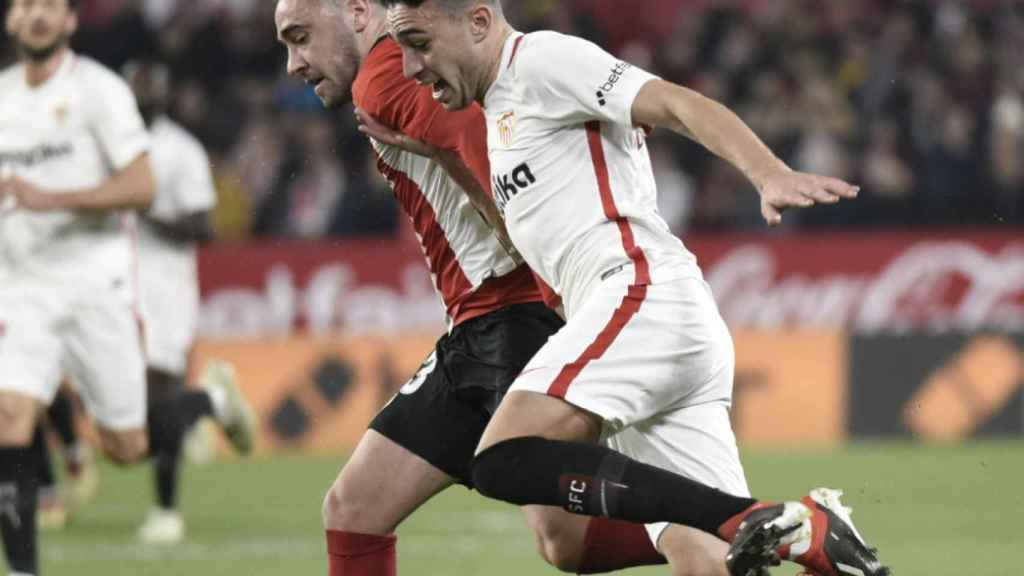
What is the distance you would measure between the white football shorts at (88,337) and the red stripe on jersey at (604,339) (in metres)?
3.38

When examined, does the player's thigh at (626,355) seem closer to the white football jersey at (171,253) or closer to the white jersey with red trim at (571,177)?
the white jersey with red trim at (571,177)

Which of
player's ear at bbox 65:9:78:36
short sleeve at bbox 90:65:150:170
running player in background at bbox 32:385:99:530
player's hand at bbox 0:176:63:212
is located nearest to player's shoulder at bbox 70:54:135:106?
short sleeve at bbox 90:65:150:170

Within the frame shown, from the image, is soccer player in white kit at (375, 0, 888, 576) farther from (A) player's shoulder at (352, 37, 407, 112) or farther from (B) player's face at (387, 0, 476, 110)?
(A) player's shoulder at (352, 37, 407, 112)

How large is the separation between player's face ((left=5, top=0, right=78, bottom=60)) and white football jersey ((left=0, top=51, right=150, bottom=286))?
241 millimetres

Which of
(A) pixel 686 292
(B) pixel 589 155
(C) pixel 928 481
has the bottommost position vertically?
(C) pixel 928 481

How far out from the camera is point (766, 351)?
47.5 ft

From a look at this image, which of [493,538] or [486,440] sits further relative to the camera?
[493,538]

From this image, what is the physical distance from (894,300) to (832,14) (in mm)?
4552

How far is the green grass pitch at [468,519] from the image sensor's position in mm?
8602

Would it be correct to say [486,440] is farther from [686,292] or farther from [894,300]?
[894,300]

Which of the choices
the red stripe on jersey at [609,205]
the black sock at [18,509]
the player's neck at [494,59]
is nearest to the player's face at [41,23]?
the black sock at [18,509]

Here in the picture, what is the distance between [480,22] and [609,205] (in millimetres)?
604

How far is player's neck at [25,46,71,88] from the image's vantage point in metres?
8.28

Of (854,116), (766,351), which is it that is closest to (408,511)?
(766,351)
